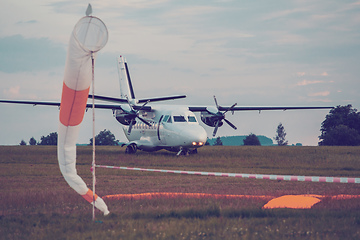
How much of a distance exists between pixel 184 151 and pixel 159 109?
384 cm

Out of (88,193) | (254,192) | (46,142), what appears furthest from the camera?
(46,142)

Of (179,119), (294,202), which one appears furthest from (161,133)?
(294,202)

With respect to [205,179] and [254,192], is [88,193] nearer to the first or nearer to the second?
[254,192]

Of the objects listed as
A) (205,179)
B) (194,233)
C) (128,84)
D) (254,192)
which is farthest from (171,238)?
(128,84)

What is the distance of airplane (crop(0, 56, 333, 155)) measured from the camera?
31281mm

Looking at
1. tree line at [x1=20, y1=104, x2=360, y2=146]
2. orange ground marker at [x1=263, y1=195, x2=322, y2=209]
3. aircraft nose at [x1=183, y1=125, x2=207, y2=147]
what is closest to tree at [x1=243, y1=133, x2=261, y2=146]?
tree line at [x1=20, y1=104, x2=360, y2=146]

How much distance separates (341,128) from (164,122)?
5451cm

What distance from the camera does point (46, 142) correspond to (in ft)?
354

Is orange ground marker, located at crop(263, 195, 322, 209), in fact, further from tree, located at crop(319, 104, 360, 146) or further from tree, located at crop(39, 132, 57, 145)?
tree, located at crop(39, 132, 57, 145)

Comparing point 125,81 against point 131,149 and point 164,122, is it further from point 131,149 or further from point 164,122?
point 164,122

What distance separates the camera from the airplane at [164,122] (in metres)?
31.3

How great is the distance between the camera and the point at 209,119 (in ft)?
120

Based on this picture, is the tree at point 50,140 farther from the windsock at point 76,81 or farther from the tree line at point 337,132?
the windsock at point 76,81

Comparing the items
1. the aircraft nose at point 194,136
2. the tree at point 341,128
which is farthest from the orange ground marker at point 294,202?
the tree at point 341,128
